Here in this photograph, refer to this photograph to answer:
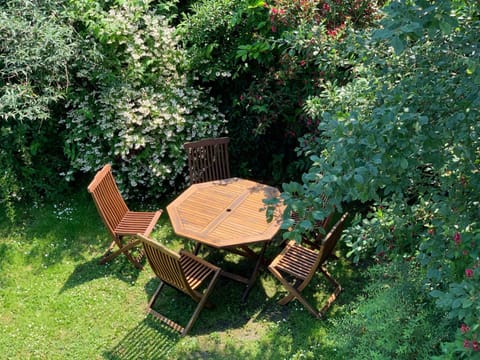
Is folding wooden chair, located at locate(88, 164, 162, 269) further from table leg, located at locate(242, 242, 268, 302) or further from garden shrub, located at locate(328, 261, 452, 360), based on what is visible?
garden shrub, located at locate(328, 261, 452, 360)

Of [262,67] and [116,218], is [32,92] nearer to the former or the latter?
[116,218]

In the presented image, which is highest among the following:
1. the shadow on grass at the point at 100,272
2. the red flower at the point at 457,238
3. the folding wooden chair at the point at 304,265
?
the red flower at the point at 457,238

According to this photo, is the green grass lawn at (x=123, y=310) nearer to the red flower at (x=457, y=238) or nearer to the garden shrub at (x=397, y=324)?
the garden shrub at (x=397, y=324)

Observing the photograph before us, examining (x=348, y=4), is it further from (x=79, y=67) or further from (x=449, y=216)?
(x=449, y=216)

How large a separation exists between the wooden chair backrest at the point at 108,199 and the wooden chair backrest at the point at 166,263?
1.07 m

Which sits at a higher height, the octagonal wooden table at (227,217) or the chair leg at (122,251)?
the octagonal wooden table at (227,217)

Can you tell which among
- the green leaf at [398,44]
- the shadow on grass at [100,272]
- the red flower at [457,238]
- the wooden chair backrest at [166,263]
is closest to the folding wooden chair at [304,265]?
the wooden chair backrest at [166,263]

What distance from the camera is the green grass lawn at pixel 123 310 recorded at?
5.39m

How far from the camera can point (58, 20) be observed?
7145 millimetres

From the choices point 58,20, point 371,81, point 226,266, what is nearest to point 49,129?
point 58,20

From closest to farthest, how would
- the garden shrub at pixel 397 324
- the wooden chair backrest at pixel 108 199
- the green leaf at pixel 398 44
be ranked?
the green leaf at pixel 398 44 → the garden shrub at pixel 397 324 → the wooden chair backrest at pixel 108 199

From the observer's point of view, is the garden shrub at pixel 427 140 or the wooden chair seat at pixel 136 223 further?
the wooden chair seat at pixel 136 223

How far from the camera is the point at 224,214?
19.6 feet

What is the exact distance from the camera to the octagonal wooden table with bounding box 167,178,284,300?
5586 millimetres
